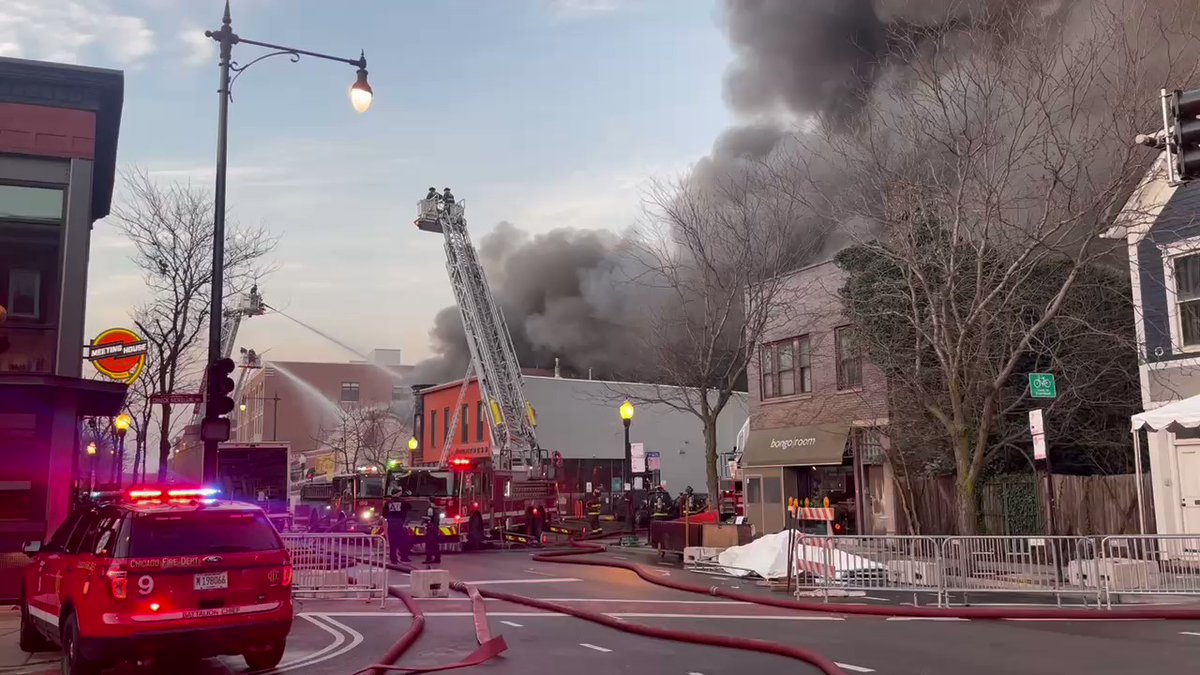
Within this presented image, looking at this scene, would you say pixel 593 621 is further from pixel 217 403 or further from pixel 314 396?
pixel 314 396

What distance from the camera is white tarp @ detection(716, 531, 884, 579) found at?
1380 centimetres

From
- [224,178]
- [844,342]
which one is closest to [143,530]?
[224,178]

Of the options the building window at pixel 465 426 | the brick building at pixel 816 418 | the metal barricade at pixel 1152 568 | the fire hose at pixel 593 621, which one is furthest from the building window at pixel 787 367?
the building window at pixel 465 426

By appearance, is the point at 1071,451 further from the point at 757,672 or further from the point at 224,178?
the point at 224,178

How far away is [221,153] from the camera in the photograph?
42.1 feet

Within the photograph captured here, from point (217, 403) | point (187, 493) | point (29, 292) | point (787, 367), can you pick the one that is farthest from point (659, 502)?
point (187, 493)

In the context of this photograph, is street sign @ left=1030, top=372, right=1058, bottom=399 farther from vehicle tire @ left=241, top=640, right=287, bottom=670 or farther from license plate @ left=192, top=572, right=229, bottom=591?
license plate @ left=192, top=572, right=229, bottom=591

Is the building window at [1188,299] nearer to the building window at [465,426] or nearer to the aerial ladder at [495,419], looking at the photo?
the aerial ladder at [495,419]

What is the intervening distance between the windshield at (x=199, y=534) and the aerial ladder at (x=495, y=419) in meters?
17.2

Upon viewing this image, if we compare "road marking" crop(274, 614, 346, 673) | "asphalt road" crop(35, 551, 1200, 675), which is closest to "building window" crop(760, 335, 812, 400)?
"asphalt road" crop(35, 551, 1200, 675)

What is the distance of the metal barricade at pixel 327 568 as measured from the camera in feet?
45.2

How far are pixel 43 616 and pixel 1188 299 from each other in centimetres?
1765

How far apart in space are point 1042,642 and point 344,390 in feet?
265

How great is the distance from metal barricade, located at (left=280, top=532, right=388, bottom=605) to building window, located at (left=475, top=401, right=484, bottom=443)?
32.1 m
